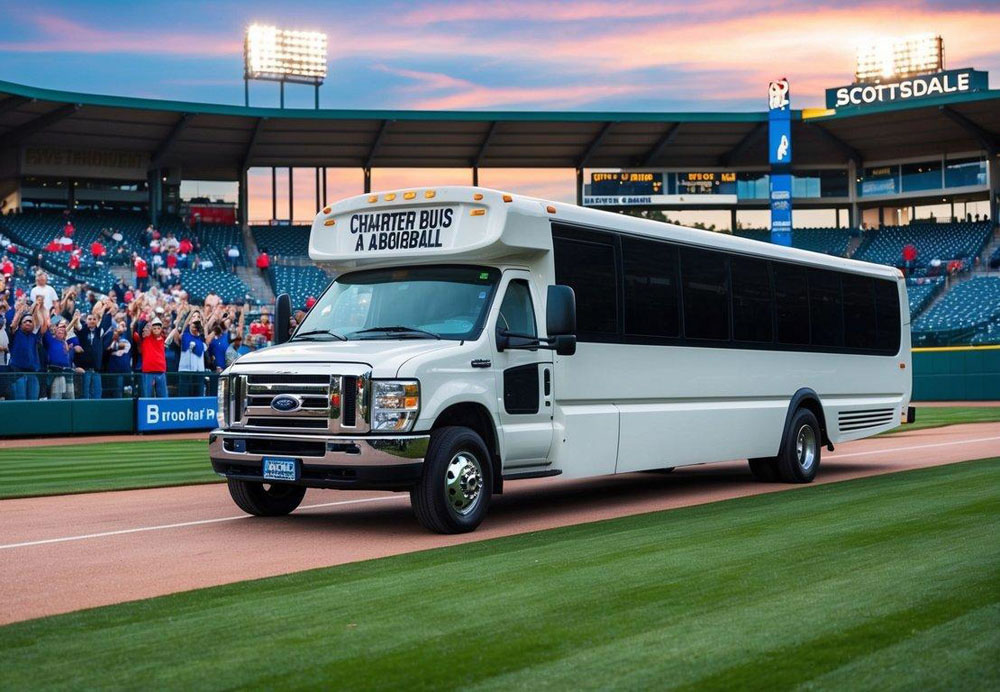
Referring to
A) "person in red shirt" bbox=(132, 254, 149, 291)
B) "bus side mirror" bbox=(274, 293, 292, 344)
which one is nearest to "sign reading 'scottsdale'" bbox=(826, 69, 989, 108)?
"person in red shirt" bbox=(132, 254, 149, 291)

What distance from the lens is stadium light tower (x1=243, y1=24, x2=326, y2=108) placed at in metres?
60.8

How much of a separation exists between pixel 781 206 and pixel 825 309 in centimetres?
3193

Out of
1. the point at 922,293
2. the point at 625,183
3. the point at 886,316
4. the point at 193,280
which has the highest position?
the point at 625,183

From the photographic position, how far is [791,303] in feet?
50.6

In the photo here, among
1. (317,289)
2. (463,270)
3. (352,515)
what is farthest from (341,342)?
(317,289)

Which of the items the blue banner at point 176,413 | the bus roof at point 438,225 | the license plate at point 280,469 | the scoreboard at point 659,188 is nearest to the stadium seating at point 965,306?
the scoreboard at point 659,188

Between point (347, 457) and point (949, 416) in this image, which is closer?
point (347, 457)

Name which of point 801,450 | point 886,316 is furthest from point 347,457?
point 886,316

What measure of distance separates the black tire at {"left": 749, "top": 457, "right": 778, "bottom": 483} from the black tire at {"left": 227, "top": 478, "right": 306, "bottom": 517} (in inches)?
243

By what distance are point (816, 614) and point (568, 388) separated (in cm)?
552

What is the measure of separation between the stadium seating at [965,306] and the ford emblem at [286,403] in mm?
39860

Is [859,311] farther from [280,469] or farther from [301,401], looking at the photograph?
[280,469]

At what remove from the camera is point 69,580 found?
25.8 feet

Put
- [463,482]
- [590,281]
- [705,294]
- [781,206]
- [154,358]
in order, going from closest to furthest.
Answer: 1. [463,482]
2. [590,281]
3. [705,294]
4. [154,358]
5. [781,206]
